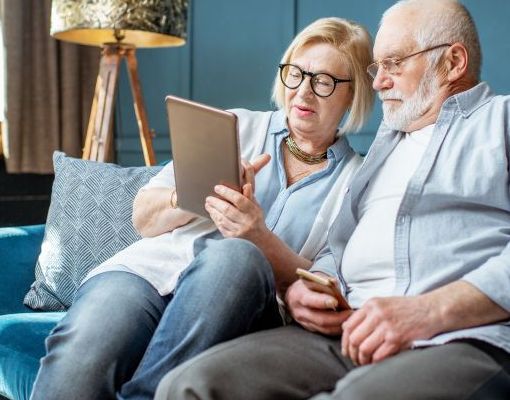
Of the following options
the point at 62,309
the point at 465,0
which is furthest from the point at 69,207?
the point at 465,0

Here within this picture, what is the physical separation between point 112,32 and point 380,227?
1.76 meters

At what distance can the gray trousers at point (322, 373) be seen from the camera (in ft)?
3.81

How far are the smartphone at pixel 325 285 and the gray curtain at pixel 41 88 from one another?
7.73ft

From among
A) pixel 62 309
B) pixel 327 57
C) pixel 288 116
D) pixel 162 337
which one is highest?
pixel 327 57

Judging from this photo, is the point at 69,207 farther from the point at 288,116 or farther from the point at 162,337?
the point at 162,337

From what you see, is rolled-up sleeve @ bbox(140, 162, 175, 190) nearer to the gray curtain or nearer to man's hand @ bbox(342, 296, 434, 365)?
man's hand @ bbox(342, 296, 434, 365)

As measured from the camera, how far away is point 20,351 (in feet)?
5.91

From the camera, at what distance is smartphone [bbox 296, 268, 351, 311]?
1.28 m

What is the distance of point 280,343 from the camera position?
4.42 feet

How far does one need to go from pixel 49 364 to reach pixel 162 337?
0.27m

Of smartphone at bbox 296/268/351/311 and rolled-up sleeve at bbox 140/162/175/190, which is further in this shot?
rolled-up sleeve at bbox 140/162/175/190

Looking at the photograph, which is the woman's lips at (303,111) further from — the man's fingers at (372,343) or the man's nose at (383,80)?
the man's fingers at (372,343)

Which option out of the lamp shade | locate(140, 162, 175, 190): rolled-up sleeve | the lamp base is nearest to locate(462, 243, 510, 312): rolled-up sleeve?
locate(140, 162, 175, 190): rolled-up sleeve

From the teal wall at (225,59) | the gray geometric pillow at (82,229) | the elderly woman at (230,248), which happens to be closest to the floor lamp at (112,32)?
the teal wall at (225,59)
